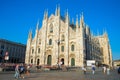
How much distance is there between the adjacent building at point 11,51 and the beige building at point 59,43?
46.5 ft

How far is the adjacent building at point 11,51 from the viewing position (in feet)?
197

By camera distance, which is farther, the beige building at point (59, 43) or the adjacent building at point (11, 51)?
the adjacent building at point (11, 51)

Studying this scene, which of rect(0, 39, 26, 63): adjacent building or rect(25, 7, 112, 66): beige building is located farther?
rect(0, 39, 26, 63): adjacent building

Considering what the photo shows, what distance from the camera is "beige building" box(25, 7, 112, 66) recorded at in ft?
137

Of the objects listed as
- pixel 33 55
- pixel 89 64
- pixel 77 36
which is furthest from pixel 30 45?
pixel 89 64

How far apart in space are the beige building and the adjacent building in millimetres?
14165

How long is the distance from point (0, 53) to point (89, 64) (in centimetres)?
3962

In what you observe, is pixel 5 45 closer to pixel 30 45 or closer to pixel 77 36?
pixel 30 45

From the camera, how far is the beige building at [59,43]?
137 ft

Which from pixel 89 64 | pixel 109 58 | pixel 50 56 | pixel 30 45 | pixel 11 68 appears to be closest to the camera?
pixel 11 68

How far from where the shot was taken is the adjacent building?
197 feet

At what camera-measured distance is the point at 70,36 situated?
44781 mm

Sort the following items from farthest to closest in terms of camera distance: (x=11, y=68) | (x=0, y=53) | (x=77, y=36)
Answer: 1. (x=0, y=53)
2. (x=77, y=36)
3. (x=11, y=68)

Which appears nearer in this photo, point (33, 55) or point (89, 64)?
point (89, 64)
